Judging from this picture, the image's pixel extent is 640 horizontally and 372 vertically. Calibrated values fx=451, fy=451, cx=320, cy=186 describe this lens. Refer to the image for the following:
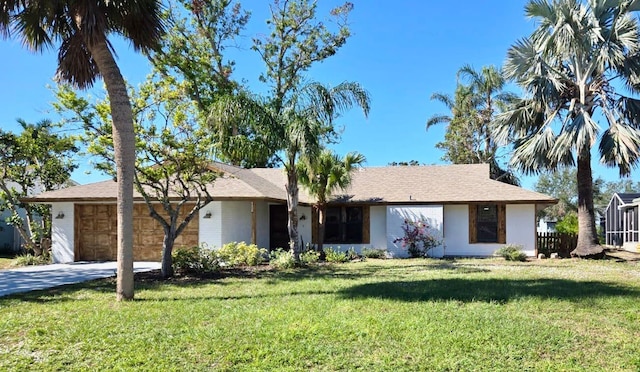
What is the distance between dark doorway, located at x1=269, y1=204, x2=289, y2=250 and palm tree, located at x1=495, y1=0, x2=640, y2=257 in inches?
381

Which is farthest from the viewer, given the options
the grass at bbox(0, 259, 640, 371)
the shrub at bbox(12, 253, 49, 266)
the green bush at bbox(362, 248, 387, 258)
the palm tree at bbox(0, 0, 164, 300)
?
the green bush at bbox(362, 248, 387, 258)

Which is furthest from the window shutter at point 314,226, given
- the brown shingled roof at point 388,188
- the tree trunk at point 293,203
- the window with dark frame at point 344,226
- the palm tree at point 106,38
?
→ the palm tree at point 106,38

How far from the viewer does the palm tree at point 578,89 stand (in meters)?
15.4

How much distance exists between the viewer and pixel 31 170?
1911 centimetres

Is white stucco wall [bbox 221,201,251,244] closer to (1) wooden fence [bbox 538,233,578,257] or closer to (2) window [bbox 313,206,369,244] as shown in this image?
(2) window [bbox 313,206,369,244]

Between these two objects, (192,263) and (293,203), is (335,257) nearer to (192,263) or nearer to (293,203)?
(293,203)

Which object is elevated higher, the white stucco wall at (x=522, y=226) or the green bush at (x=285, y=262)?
the white stucco wall at (x=522, y=226)

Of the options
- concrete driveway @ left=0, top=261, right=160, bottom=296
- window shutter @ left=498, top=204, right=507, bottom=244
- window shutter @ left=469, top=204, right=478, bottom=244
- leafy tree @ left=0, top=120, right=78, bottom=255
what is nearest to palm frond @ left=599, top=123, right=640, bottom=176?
window shutter @ left=498, top=204, right=507, bottom=244

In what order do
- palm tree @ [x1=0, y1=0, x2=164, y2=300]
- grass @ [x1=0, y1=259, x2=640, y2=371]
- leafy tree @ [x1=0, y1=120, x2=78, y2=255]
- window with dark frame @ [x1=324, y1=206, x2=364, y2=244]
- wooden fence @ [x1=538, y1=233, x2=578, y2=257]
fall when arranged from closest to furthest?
grass @ [x1=0, y1=259, x2=640, y2=371] → palm tree @ [x1=0, y1=0, x2=164, y2=300] → leafy tree @ [x1=0, y1=120, x2=78, y2=255] → wooden fence @ [x1=538, y1=233, x2=578, y2=257] → window with dark frame @ [x1=324, y1=206, x2=364, y2=244]

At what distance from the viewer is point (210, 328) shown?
6.63 metres

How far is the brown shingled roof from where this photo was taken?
16.2 meters

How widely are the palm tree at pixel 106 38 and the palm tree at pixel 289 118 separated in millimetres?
3752

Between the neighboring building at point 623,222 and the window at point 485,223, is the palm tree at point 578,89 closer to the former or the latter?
the window at point 485,223

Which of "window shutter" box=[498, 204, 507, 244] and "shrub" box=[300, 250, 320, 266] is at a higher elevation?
"window shutter" box=[498, 204, 507, 244]
